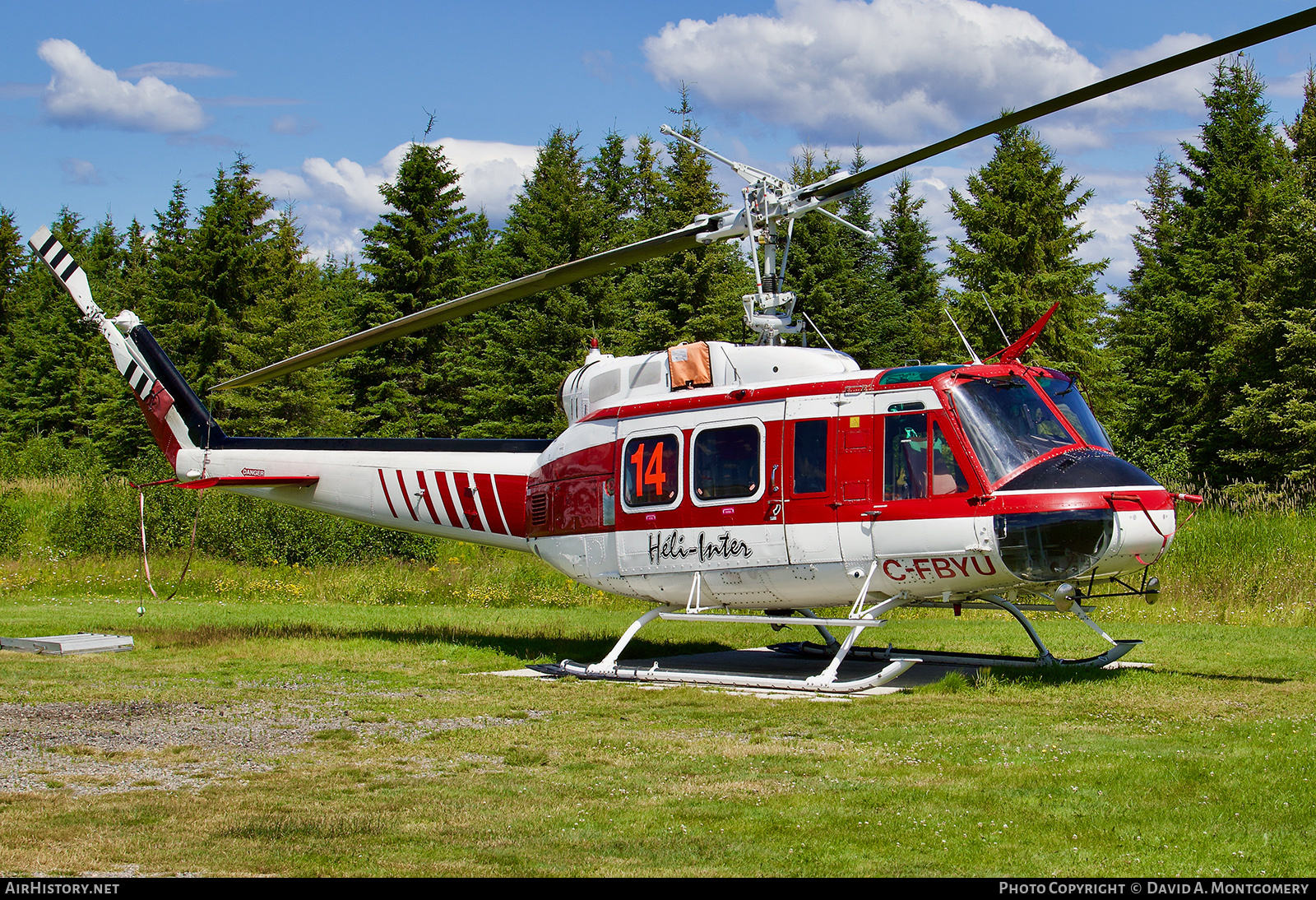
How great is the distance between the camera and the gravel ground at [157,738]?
7578 mm

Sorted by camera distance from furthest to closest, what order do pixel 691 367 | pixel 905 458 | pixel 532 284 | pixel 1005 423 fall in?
pixel 691 367, pixel 532 284, pixel 905 458, pixel 1005 423

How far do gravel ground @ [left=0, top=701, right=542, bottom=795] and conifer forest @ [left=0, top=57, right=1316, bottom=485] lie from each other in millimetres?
25719

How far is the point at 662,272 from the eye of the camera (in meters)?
37.3

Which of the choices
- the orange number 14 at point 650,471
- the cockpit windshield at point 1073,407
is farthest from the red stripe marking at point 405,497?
the cockpit windshield at point 1073,407

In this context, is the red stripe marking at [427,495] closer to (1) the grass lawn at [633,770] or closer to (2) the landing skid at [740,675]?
(1) the grass lawn at [633,770]

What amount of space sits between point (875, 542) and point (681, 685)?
9.12 ft

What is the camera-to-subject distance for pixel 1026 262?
118 feet

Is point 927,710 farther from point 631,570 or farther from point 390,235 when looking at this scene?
point 390,235

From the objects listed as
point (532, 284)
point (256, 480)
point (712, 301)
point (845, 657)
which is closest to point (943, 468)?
point (845, 657)

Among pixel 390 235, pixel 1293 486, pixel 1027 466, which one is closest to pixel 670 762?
pixel 1027 466

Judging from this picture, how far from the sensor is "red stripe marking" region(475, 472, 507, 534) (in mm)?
14641

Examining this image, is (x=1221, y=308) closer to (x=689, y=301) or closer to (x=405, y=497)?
(x=689, y=301)

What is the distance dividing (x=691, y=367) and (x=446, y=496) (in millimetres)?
4072

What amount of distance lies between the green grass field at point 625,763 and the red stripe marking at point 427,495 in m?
1.79
